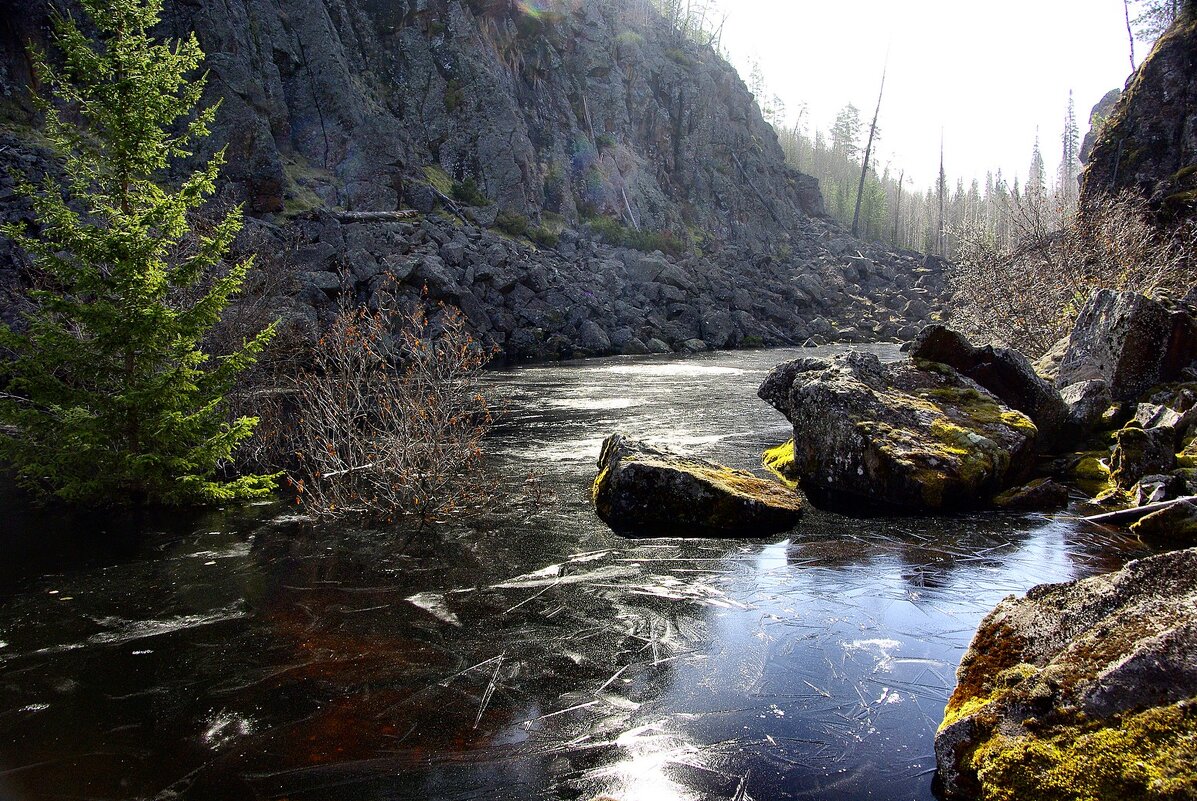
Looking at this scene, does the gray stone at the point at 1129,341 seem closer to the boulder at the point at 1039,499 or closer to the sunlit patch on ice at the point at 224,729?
the boulder at the point at 1039,499

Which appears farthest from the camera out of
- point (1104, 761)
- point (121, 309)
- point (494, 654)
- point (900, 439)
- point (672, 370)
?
point (672, 370)

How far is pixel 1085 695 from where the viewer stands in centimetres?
Answer: 325

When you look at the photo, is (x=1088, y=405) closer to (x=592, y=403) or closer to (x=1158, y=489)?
(x=1158, y=489)

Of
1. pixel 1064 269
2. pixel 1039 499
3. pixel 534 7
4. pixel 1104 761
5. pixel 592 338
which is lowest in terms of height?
pixel 1039 499

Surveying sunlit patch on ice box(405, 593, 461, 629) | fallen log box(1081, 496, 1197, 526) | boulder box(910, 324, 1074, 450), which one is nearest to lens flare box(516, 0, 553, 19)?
boulder box(910, 324, 1074, 450)

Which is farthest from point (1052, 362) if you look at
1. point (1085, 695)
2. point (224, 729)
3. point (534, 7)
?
point (534, 7)

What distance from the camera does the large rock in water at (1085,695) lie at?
9.60 ft

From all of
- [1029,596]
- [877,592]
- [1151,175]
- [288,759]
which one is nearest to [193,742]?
[288,759]

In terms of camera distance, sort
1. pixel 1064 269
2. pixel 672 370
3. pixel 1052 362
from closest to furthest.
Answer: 1. pixel 1052 362
2. pixel 1064 269
3. pixel 672 370

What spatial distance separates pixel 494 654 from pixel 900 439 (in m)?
6.89

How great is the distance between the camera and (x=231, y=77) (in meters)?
37.7

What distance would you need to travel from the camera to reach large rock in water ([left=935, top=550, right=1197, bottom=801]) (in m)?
2.93

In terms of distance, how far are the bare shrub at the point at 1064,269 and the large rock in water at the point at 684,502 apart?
1239 cm

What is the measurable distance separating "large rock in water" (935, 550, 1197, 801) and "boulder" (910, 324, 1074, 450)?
9.01m
